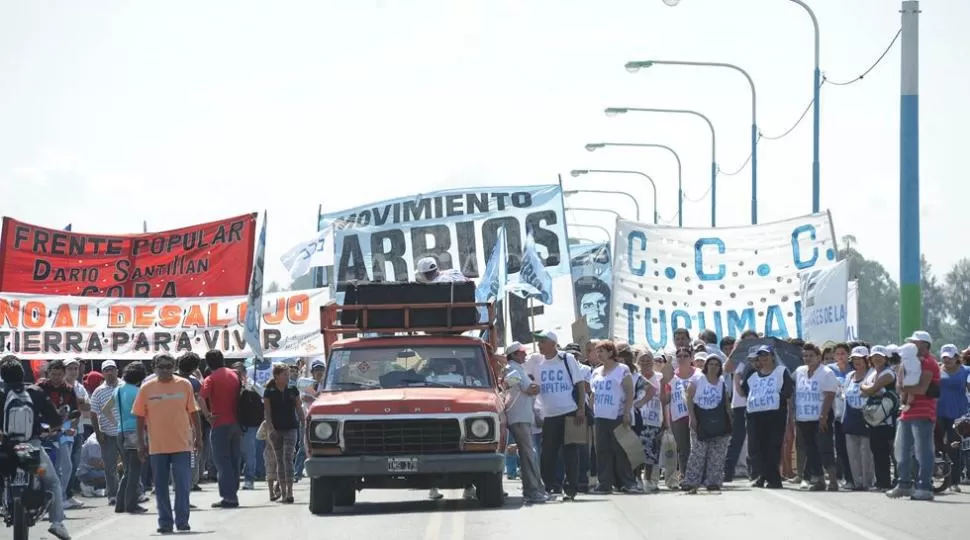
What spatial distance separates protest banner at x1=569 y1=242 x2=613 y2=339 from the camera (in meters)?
71.8

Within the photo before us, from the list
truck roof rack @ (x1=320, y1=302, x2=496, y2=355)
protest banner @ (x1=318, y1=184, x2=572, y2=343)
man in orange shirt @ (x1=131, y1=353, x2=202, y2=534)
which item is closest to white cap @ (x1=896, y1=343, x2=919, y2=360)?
truck roof rack @ (x1=320, y1=302, x2=496, y2=355)

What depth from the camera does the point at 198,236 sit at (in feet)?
112

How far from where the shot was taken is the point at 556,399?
21.9 meters

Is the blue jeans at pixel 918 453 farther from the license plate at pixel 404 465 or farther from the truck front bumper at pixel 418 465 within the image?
the license plate at pixel 404 465

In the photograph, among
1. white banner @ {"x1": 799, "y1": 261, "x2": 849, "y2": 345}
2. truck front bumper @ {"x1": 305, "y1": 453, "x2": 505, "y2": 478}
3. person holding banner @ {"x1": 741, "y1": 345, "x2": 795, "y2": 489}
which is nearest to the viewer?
truck front bumper @ {"x1": 305, "y1": 453, "x2": 505, "y2": 478}

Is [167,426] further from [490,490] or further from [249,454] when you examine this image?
[249,454]

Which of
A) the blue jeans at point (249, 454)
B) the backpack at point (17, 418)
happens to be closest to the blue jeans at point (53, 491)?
the backpack at point (17, 418)

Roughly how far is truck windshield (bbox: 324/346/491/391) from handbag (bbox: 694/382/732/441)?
370 cm

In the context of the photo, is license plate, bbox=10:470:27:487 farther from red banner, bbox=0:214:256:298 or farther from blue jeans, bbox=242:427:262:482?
red banner, bbox=0:214:256:298

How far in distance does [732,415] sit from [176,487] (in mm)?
8256

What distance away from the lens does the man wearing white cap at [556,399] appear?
71.7ft

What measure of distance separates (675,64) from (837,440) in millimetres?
17158

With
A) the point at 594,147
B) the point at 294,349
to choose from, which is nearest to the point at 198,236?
the point at 294,349

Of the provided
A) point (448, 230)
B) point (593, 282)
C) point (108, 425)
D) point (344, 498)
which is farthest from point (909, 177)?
point (593, 282)
